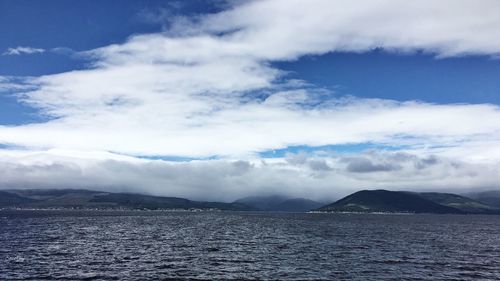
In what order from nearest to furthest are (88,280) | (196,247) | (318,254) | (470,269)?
(88,280)
(470,269)
(318,254)
(196,247)

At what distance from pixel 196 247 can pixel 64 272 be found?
4536 centimetres

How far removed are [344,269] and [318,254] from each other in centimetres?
2266

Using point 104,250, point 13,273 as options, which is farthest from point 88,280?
point 104,250

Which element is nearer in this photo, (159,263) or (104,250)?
(159,263)

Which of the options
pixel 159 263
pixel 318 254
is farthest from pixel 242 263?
pixel 318 254

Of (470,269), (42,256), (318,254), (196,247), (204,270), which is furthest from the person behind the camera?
(196,247)

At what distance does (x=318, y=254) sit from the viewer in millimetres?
102375

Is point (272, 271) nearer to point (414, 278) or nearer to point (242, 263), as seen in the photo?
point (242, 263)

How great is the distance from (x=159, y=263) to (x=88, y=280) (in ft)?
65.1

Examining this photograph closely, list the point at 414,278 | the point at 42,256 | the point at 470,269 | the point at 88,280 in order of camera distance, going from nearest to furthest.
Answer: the point at 88,280, the point at 414,278, the point at 470,269, the point at 42,256

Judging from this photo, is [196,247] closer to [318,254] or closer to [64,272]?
[318,254]

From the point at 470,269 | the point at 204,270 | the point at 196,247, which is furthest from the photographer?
the point at 196,247

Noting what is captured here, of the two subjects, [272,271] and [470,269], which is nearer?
[272,271]

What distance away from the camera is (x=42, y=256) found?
93938 mm
